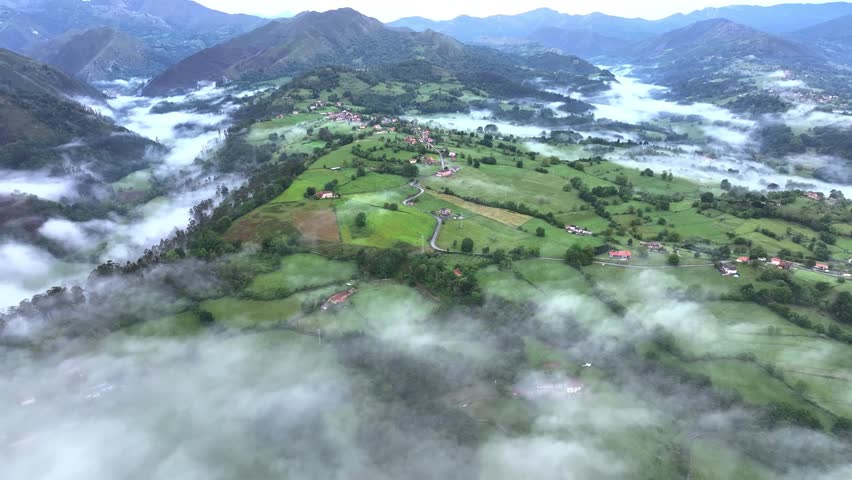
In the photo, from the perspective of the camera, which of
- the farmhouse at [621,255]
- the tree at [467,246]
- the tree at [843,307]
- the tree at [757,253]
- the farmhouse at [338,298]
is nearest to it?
the tree at [843,307]

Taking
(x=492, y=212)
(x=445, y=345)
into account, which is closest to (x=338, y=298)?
(x=445, y=345)

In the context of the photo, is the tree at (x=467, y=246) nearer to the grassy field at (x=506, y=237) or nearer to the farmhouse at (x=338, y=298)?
the grassy field at (x=506, y=237)

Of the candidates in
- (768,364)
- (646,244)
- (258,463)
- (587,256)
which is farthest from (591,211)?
(258,463)

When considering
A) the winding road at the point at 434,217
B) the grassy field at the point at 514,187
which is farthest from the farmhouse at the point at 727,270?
the winding road at the point at 434,217

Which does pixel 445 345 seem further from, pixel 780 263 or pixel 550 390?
pixel 780 263

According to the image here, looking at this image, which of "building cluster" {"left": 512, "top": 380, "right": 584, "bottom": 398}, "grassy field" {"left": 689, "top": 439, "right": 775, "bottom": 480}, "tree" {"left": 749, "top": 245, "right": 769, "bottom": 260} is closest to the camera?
"grassy field" {"left": 689, "top": 439, "right": 775, "bottom": 480}

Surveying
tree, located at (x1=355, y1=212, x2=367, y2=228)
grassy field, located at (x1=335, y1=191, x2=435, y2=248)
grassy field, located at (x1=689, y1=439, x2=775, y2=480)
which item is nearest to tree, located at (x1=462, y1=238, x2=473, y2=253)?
grassy field, located at (x1=335, y1=191, x2=435, y2=248)

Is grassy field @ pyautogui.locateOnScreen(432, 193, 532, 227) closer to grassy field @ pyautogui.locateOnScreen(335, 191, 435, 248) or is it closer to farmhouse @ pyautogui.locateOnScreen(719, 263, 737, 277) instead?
grassy field @ pyautogui.locateOnScreen(335, 191, 435, 248)
